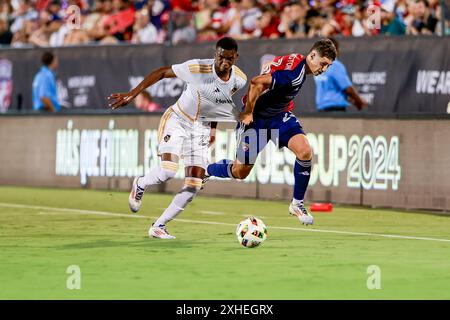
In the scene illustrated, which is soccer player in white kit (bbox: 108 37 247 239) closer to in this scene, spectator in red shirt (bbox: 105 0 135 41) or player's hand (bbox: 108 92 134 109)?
player's hand (bbox: 108 92 134 109)

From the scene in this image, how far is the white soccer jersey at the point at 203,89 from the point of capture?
46.9 ft

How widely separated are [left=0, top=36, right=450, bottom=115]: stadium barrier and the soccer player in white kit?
5.61 metres

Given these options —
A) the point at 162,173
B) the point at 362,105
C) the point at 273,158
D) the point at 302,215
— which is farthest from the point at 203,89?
the point at 273,158

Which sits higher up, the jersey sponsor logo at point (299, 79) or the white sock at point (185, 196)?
the jersey sponsor logo at point (299, 79)

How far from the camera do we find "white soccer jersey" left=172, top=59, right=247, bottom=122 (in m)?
14.3

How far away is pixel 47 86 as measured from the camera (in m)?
25.4

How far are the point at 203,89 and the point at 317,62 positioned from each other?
1.42 m

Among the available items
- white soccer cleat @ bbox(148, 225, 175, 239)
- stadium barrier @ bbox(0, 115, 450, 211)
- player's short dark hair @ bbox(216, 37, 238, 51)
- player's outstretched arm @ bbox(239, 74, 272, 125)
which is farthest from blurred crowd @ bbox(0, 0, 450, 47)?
white soccer cleat @ bbox(148, 225, 175, 239)

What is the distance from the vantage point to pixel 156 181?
14.3 metres

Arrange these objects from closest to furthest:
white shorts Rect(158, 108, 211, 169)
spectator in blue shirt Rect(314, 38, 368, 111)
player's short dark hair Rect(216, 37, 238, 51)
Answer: player's short dark hair Rect(216, 37, 238, 51) → white shorts Rect(158, 108, 211, 169) → spectator in blue shirt Rect(314, 38, 368, 111)

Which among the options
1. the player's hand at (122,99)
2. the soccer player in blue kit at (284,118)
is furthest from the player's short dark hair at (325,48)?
the player's hand at (122,99)

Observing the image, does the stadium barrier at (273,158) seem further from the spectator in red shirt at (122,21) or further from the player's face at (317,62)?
the player's face at (317,62)

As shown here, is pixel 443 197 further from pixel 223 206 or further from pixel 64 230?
pixel 64 230

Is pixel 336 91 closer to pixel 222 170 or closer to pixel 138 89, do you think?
pixel 222 170
